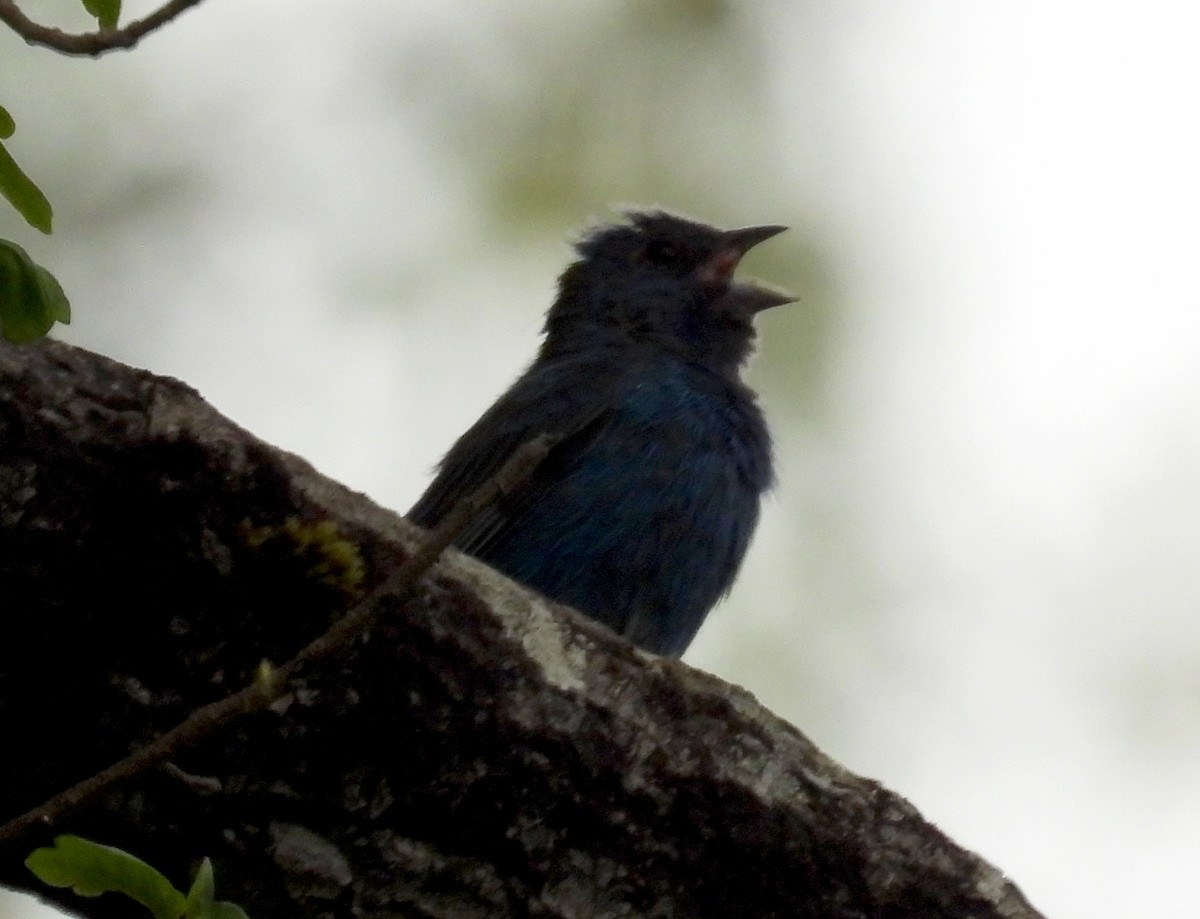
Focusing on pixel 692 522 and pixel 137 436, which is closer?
pixel 137 436

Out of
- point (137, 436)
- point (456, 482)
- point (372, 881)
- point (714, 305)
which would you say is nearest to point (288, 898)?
A: point (372, 881)

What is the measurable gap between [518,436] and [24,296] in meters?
3.41

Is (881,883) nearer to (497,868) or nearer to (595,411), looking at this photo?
(497,868)

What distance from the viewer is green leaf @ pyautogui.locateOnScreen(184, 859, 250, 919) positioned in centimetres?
208

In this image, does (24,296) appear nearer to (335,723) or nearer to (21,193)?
(21,193)

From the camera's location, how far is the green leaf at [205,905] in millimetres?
2080

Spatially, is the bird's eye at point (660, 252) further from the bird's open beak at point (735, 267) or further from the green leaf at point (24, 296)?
the green leaf at point (24, 296)

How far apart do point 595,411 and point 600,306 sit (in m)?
1.07

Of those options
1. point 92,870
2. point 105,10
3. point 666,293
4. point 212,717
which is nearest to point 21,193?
point 105,10

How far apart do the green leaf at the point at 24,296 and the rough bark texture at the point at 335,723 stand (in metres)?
0.54

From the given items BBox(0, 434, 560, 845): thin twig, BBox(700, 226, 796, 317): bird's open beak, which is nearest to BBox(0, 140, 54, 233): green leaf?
BBox(0, 434, 560, 845): thin twig

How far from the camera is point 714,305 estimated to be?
246 inches

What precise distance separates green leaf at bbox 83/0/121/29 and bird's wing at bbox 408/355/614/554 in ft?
9.10

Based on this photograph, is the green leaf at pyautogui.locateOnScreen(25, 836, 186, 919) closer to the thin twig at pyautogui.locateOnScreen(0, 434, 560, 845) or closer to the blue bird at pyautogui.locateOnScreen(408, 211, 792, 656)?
the thin twig at pyautogui.locateOnScreen(0, 434, 560, 845)
